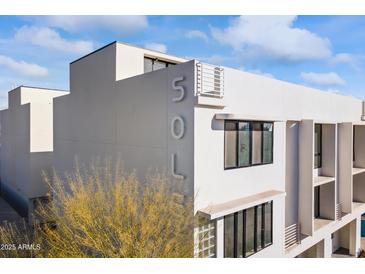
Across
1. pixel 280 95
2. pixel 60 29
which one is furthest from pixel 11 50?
pixel 280 95

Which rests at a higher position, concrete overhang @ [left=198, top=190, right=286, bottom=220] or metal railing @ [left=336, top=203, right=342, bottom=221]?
concrete overhang @ [left=198, top=190, right=286, bottom=220]

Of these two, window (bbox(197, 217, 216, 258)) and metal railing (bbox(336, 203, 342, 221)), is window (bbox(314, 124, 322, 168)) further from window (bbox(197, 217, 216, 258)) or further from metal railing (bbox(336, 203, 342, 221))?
window (bbox(197, 217, 216, 258))

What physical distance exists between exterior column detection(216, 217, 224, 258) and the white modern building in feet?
0.10

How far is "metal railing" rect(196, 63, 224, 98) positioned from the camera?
25.4ft

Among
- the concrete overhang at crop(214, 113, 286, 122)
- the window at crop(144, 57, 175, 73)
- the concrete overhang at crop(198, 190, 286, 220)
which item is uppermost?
the window at crop(144, 57, 175, 73)

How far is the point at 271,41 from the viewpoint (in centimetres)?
996

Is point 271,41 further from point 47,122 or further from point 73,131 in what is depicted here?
point 47,122

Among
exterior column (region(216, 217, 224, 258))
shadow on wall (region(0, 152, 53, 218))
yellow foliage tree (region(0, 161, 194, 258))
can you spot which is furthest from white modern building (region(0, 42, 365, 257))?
shadow on wall (region(0, 152, 53, 218))

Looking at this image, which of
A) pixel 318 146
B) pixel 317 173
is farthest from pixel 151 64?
pixel 317 173

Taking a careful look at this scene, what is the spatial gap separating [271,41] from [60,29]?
7.54 metres

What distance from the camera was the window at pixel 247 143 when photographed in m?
8.62

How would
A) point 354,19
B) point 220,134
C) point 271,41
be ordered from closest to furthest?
point 354,19
point 220,134
point 271,41

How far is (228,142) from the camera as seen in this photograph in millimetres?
8586

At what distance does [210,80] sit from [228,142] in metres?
2.04
